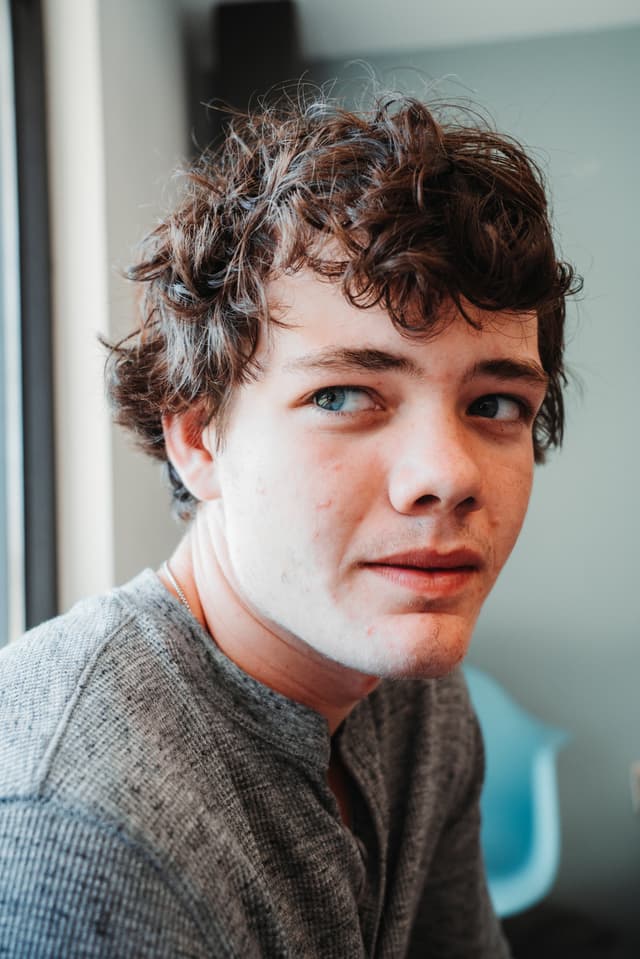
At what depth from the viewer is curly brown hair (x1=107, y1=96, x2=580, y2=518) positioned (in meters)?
0.78

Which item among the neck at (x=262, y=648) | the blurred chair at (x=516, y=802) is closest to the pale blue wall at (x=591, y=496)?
the blurred chair at (x=516, y=802)

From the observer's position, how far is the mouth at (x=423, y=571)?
749 mm

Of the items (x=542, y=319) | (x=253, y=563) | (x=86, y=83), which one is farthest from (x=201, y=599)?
(x=86, y=83)

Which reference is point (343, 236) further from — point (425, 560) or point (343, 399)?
point (425, 560)

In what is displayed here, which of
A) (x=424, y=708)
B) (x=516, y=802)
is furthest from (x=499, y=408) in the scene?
(x=516, y=802)

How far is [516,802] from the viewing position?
2.12 m

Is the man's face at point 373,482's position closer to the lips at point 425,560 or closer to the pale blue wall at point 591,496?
the lips at point 425,560

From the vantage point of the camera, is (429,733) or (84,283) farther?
(84,283)

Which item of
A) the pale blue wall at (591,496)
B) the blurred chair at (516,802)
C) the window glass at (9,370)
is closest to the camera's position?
the window glass at (9,370)

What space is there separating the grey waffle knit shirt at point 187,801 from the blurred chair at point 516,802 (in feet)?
3.20

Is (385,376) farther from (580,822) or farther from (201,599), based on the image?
(580,822)

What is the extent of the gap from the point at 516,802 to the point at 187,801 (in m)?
1.68

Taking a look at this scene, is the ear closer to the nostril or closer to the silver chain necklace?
the silver chain necklace

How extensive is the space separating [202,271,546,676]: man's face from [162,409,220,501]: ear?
10cm
